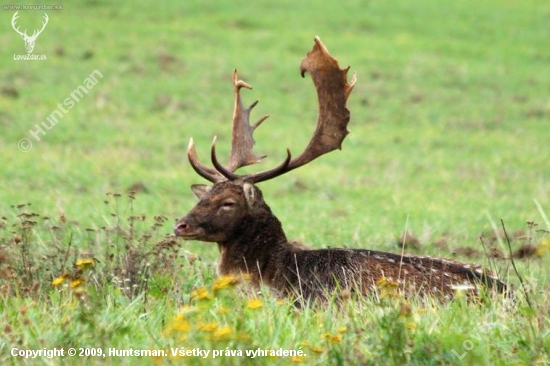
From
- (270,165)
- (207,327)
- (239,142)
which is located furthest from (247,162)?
(270,165)

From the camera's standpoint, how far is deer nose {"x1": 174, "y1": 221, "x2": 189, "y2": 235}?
7551 mm

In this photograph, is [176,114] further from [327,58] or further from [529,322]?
[529,322]

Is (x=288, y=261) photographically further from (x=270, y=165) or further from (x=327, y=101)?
(x=270, y=165)

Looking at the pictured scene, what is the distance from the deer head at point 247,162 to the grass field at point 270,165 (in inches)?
14.2

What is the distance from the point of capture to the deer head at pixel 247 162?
25.4ft

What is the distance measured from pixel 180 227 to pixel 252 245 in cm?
56

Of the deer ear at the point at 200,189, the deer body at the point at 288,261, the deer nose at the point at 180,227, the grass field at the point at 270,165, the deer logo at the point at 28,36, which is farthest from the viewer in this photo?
the deer logo at the point at 28,36

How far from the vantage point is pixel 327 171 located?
15.2 metres

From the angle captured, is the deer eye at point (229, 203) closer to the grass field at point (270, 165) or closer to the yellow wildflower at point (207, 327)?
the grass field at point (270, 165)

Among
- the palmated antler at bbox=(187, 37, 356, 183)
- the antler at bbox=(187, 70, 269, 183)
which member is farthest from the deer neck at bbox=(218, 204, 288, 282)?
the antler at bbox=(187, 70, 269, 183)

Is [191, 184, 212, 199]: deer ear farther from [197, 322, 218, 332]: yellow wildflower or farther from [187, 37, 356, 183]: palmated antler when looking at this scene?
[197, 322, 218, 332]: yellow wildflower

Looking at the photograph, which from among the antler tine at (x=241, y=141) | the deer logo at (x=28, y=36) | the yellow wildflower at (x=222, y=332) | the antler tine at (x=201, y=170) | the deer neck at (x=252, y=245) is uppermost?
the deer logo at (x=28, y=36)

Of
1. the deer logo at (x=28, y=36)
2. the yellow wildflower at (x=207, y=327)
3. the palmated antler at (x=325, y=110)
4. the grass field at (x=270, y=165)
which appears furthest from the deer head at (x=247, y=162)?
the deer logo at (x=28, y=36)

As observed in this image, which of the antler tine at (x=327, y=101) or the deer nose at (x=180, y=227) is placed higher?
the antler tine at (x=327, y=101)
